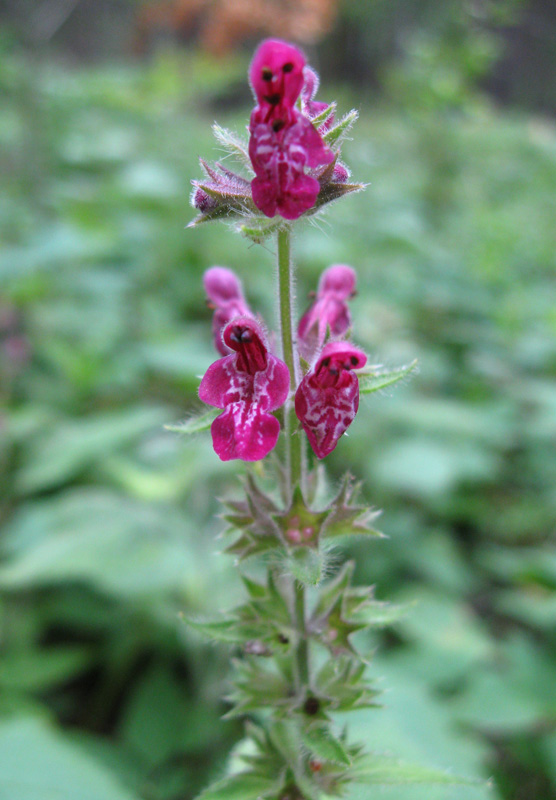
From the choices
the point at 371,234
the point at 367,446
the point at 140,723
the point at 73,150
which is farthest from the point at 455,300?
the point at 73,150

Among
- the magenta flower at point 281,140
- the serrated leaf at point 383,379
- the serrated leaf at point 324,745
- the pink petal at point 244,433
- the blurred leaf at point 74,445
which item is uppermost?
the blurred leaf at point 74,445

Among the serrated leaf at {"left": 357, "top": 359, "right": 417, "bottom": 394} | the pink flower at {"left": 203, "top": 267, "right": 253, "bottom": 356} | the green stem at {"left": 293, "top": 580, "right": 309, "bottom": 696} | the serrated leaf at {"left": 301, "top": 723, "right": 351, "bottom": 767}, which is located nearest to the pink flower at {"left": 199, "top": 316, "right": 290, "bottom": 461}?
the serrated leaf at {"left": 357, "top": 359, "right": 417, "bottom": 394}

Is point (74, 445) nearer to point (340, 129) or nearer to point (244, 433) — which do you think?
point (244, 433)

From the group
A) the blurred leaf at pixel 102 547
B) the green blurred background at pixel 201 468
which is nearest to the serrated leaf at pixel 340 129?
the green blurred background at pixel 201 468

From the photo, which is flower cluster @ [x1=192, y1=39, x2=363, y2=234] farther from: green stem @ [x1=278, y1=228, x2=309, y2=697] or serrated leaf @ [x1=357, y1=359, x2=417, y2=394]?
serrated leaf @ [x1=357, y1=359, x2=417, y2=394]

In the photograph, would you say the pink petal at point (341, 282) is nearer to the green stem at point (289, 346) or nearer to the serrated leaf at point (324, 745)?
the green stem at point (289, 346)

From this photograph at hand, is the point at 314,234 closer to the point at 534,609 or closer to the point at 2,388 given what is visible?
A: the point at 2,388

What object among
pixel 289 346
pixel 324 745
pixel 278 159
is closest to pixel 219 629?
pixel 324 745
